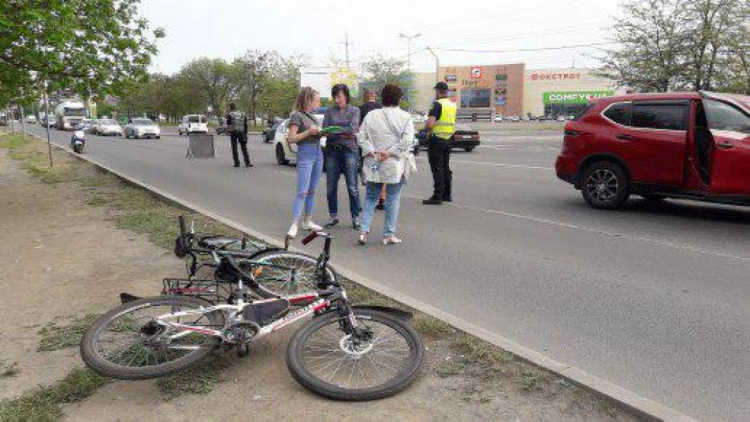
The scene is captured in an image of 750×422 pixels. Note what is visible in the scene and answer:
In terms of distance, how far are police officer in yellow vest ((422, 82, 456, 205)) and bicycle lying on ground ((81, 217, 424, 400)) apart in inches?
236

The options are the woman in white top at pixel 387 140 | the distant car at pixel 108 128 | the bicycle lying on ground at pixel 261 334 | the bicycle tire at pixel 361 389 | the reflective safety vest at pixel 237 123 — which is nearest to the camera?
the bicycle tire at pixel 361 389

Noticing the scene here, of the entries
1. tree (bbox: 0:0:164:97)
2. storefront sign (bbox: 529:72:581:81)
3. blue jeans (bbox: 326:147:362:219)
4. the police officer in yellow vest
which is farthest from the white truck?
→ storefront sign (bbox: 529:72:581:81)

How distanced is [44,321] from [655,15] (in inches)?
1279

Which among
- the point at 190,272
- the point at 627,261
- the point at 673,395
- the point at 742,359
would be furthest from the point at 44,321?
the point at 627,261

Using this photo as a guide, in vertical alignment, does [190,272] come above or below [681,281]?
above

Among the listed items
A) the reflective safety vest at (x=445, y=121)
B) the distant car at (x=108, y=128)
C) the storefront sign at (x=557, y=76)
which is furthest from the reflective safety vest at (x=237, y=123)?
the storefront sign at (x=557, y=76)

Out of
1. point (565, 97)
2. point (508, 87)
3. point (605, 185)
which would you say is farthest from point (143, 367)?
point (508, 87)

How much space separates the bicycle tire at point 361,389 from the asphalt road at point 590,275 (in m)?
0.97

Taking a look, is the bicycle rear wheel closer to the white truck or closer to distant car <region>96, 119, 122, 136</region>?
distant car <region>96, 119, 122, 136</region>

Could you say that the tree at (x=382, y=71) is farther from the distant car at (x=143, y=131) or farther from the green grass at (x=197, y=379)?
the green grass at (x=197, y=379)

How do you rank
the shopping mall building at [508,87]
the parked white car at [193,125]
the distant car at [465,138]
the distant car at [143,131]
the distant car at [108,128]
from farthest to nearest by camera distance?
the shopping mall building at [508,87] < the parked white car at [193,125] < the distant car at [108,128] < the distant car at [143,131] < the distant car at [465,138]

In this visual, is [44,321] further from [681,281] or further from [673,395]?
[681,281]

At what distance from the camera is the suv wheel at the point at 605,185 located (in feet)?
29.2

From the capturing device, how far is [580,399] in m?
3.22
